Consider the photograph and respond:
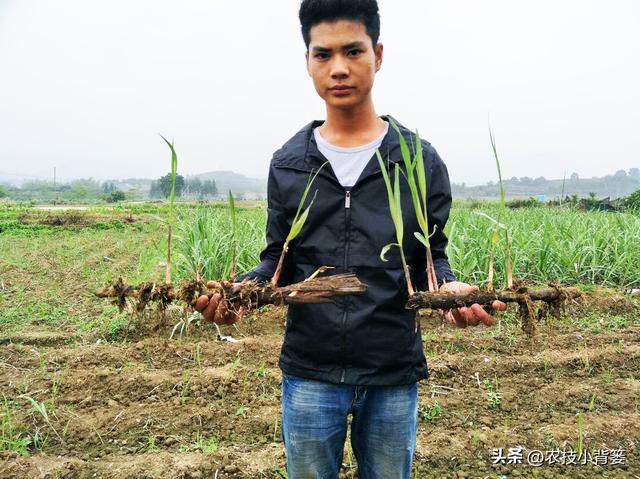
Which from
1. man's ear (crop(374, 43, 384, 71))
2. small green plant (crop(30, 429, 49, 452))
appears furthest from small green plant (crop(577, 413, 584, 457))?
small green plant (crop(30, 429, 49, 452))

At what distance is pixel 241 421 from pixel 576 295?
1.60m

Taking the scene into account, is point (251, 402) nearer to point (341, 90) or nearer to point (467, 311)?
point (467, 311)

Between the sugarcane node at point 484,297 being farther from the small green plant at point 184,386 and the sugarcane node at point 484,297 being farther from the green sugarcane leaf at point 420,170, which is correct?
the small green plant at point 184,386

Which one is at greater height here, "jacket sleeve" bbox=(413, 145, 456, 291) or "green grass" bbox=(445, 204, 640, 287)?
"jacket sleeve" bbox=(413, 145, 456, 291)

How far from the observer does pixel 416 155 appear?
129 cm

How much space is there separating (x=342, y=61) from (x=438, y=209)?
494 millimetres

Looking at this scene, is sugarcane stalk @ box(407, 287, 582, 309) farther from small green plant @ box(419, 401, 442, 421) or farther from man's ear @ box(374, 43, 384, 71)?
small green plant @ box(419, 401, 442, 421)

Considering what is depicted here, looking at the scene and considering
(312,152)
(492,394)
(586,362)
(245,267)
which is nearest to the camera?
(312,152)

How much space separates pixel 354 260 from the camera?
130 centimetres

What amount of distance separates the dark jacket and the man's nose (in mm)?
212

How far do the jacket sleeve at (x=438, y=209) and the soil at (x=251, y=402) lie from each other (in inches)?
16.1

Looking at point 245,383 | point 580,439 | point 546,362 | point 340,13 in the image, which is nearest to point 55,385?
point 245,383

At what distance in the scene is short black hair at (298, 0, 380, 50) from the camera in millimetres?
1286

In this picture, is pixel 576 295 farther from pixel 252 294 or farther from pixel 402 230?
pixel 252 294
